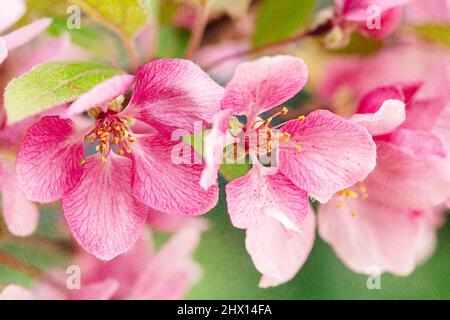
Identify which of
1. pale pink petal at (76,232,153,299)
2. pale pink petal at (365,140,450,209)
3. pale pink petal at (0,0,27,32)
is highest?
pale pink petal at (0,0,27,32)

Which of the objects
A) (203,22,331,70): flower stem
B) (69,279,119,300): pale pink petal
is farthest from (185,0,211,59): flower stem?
(69,279,119,300): pale pink petal

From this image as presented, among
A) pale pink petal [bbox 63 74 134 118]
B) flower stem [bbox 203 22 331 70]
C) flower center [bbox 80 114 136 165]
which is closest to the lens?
pale pink petal [bbox 63 74 134 118]

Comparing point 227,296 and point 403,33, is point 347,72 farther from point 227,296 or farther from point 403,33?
point 227,296

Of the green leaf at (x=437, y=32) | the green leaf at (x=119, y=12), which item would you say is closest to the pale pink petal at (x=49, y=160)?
the green leaf at (x=119, y=12)

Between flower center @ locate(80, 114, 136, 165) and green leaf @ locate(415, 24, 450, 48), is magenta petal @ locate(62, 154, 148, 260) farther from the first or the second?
green leaf @ locate(415, 24, 450, 48)

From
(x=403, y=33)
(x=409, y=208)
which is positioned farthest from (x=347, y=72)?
(x=409, y=208)

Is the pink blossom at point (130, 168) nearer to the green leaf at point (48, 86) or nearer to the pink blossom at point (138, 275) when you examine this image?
the green leaf at point (48, 86)
